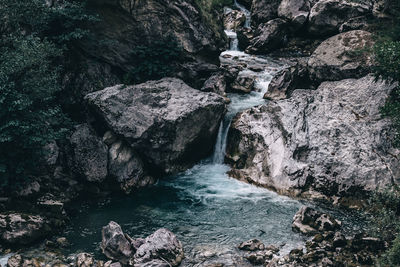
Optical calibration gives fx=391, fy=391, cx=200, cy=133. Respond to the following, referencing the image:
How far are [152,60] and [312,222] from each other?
13544 millimetres

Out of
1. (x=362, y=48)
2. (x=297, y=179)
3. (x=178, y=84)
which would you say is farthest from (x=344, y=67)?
(x=178, y=84)

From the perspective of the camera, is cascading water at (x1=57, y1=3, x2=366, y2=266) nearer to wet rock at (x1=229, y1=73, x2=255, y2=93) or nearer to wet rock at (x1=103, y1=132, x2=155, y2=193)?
wet rock at (x1=103, y1=132, x2=155, y2=193)

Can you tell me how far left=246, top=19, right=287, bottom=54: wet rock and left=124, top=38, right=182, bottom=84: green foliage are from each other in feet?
34.7

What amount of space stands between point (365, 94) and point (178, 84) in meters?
10.7

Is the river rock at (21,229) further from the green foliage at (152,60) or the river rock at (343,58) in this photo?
the river rock at (343,58)

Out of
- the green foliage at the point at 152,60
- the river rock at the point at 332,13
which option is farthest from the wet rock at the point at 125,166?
the river rock at the point at 332,13

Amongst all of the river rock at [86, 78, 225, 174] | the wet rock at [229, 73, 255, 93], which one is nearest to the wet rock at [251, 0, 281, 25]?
the wet rock at [229, 73, 255, 93]

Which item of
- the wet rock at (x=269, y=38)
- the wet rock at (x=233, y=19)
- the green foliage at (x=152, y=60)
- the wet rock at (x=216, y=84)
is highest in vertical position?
the wet rock at (x=233, y=19)

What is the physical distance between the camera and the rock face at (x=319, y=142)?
19422 millimetres

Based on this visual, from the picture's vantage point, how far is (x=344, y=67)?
23.7m

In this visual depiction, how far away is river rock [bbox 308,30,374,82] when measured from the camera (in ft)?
76.8

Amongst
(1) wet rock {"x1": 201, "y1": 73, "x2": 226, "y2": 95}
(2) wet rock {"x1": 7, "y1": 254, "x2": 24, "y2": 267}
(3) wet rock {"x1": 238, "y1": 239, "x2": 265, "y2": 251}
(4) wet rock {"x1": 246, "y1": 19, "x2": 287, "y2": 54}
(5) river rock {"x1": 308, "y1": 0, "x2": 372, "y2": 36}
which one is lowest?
(2) wet rock {"x1": 7, "y1": 254, "x2": 24, "y2": 267}

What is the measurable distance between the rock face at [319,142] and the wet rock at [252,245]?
4.89 metres

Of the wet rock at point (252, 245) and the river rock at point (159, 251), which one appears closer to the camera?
the river rock at point (159, 251)
